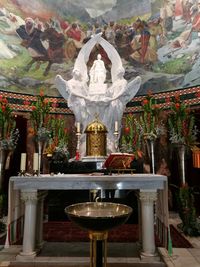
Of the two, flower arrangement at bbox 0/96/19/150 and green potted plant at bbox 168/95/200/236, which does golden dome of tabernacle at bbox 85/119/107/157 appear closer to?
green potted plant at bbox 168/95/200/236

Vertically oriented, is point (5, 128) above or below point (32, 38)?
below

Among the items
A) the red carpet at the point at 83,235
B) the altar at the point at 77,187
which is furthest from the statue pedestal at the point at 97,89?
the altar at the point at 77,187

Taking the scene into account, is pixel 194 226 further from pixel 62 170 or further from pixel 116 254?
pixel 62 170

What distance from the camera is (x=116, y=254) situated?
16.5 ft

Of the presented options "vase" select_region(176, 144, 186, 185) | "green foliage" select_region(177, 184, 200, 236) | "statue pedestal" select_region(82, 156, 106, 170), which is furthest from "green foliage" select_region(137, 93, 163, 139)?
"green foliage" select_region(177, 184, 200, 236)

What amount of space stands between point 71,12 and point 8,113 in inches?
394

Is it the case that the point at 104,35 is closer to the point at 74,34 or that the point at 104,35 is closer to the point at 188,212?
the point at 74,34

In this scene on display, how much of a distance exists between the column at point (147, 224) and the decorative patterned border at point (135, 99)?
7.01 m

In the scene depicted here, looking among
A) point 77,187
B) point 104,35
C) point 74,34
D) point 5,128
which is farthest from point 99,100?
point 74,34

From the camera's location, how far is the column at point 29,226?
4.59 metres

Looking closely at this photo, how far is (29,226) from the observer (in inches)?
181

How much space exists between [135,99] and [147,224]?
9.15m

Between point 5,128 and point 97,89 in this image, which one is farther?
point 97,89

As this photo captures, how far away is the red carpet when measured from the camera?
611 cm
